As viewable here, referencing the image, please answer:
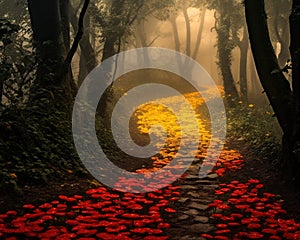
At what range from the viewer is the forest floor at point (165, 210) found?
5.20 meters

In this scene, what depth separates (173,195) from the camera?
7414mm

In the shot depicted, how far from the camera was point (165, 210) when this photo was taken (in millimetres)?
6297

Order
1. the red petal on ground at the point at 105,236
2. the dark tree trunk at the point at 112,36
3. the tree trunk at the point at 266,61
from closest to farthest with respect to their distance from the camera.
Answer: the red petal on ground at the point at 105,236, the tree trunk at the point at 266,61, the dark tree trunk at the point at 112,36

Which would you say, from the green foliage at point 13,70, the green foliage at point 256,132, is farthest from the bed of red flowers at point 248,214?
the green foliage at point 13,70

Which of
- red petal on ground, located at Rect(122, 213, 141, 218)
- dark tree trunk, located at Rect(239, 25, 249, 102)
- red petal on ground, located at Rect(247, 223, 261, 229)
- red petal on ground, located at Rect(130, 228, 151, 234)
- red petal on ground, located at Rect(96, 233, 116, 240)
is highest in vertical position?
dark tree trunk, located at Rect(239, 25, 249, 102)

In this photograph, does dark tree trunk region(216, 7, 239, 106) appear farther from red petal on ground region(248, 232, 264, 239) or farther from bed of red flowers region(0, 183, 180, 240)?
red petal on ground region(248, 232, 264, 239)

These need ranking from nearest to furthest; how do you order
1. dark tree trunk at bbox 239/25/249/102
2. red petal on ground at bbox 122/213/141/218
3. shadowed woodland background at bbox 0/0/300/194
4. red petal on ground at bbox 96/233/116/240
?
red petal on ground at bbox 96/233/116/240
red petal on ground at bbox 122/213/141/218
shadowed woodland background at bbox 0/0/300/194
dark tree trunk at bbox 239/25/249/102

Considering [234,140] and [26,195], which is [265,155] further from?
[26,195]

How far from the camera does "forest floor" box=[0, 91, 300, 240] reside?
520 centimetres

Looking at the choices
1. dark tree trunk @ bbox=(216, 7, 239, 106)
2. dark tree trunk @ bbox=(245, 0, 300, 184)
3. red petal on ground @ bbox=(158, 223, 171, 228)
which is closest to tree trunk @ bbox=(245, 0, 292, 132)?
dark tree trunk @ bbox=(245, 0, 300, 184)

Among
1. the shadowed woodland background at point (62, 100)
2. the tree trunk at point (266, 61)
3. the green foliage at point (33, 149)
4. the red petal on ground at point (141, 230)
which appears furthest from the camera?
the tree trunk at point (266, 61)

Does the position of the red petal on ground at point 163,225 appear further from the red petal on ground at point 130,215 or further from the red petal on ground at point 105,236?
the red petal on ground at point 105,236

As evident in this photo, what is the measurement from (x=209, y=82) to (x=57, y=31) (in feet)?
113

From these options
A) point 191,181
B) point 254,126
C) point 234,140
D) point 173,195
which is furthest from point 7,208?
point 254,126
